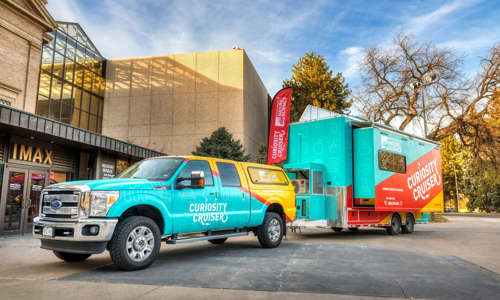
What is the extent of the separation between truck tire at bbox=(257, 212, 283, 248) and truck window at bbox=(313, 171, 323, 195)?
8.63ft

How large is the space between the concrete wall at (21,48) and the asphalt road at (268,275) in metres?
11.5

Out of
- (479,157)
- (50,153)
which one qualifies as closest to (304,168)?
(50,153)

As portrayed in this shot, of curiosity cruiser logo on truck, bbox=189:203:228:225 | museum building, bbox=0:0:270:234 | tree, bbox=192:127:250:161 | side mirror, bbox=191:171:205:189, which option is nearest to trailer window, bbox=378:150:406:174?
curiosity cruiser logo on truck, bbox=189:203:228:225

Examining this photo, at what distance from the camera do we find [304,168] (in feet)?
40.6

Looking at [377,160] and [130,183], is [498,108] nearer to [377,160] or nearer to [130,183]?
[377,160]

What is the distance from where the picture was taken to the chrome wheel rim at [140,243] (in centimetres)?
655

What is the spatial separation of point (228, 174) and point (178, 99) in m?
24.5

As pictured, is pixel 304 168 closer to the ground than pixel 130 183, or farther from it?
farther from it

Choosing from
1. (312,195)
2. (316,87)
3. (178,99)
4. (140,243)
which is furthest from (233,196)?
(316,87)

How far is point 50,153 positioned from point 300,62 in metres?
27.6

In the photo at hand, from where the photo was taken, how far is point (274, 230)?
9.82 metres

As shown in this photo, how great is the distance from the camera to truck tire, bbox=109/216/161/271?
634cm

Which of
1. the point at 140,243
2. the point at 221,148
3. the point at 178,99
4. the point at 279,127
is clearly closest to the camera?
the point at 140,243

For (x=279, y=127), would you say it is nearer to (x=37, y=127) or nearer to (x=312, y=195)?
(x=312, y=195)
